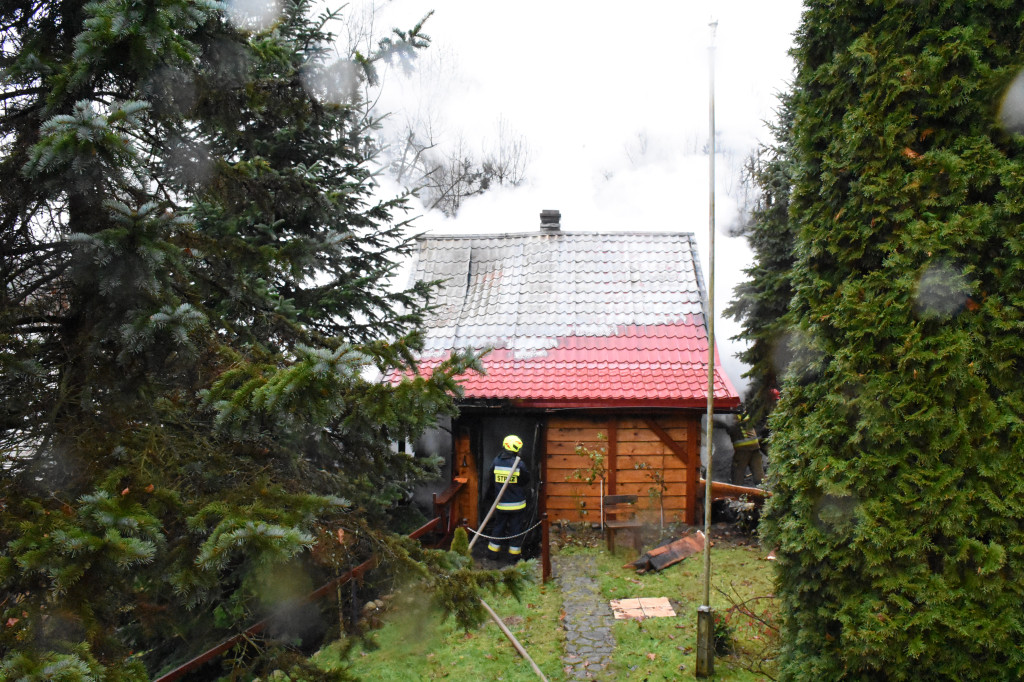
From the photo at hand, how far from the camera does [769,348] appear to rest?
34.4 feet

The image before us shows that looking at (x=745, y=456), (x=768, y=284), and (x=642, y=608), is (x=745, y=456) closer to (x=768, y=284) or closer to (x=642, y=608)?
(x=768, y=284)

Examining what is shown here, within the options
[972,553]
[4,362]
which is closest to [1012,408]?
[972,553]

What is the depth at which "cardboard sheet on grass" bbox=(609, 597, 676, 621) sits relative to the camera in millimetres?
6934

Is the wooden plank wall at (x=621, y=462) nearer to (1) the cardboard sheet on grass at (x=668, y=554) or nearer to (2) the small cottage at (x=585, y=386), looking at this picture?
(2) the small cottage at (x=585, y=386)

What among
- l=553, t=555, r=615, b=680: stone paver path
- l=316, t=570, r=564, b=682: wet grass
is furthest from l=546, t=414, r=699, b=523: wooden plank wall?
l=316, t=570, r=564, b=682: wet grass

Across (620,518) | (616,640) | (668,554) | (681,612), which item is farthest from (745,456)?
(616,640)

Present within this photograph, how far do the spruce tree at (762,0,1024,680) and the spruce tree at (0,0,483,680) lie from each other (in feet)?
7.63

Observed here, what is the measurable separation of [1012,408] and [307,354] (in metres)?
3.52

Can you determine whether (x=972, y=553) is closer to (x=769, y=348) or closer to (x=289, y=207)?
(x=289, y=207)

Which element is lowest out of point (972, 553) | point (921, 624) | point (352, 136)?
point (921, 624)

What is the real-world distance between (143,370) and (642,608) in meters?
5.80

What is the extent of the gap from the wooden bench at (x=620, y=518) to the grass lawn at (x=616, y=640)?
102 centimetres

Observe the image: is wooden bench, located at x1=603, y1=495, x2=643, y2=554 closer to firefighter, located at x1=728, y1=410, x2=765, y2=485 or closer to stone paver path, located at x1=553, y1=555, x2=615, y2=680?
stone paver path, located at x1=553, y1=555, x2=615, y2=680

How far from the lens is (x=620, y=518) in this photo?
1020 cm
